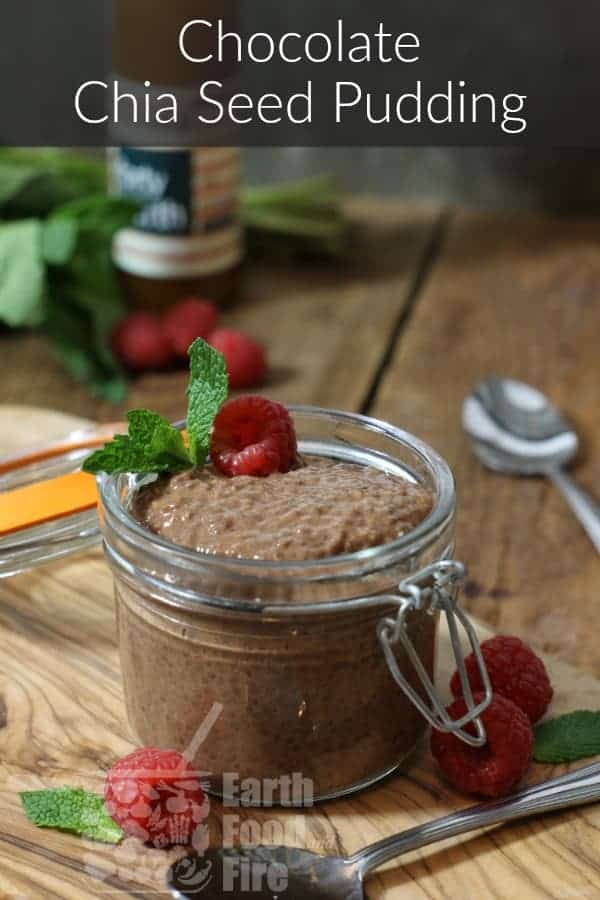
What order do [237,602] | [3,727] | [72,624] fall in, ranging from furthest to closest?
1. [72,624]
2. [3,727]
3. [237,602]

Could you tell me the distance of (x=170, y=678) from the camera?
1098 mm

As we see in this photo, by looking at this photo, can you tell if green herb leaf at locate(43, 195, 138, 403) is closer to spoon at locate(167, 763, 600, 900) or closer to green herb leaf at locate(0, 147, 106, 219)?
green herb leaf at locate(0, 147, 106, 219)

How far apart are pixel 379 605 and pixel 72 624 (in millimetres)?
442

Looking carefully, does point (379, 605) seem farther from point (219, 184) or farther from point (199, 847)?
point (219, 184)

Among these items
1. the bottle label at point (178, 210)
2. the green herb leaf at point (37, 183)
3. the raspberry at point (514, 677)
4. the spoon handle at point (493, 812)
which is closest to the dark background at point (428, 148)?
the green herb leaf at point (37, 183)

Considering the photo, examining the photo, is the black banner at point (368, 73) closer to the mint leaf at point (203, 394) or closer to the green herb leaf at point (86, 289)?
the green herb leaf at point (86, 289)

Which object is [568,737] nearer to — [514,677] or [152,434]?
[514,677]

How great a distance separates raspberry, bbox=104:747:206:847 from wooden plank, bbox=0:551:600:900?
Result: 0.02 metres

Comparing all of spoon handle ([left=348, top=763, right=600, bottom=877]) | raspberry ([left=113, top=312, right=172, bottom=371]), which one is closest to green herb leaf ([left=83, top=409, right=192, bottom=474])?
spoon handle ([left=348, top=763, right=600, bottom=877])

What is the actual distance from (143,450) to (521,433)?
858mm

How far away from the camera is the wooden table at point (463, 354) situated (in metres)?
1.62

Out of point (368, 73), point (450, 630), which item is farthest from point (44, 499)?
point (368, 73)

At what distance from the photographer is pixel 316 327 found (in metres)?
2.28

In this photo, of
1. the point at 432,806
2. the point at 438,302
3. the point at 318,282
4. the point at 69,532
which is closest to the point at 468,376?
the point at 438,302
